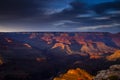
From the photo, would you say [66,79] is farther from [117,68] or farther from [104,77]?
[104,77]

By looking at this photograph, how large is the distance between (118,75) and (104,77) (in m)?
7.91

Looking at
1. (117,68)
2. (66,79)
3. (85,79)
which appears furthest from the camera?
(85,79)

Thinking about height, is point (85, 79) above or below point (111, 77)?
below

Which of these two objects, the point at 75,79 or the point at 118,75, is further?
the point at 75,79

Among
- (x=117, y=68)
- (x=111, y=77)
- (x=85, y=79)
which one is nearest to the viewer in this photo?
(x=111, y=77)

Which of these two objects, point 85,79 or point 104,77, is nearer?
point 104,77

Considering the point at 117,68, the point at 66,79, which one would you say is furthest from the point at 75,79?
the point at 117,68

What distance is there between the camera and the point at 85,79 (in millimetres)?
190500

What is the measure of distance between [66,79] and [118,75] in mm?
68213

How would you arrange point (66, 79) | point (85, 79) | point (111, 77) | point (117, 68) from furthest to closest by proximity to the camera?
point (85, 79)
point (66, 79)
point (117, 68)
point (111, 77)

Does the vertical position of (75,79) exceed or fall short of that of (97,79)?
it falls short

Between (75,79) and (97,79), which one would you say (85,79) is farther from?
(97,79)

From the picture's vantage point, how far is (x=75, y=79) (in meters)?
180

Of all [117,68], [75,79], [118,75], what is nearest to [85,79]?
[75,79]
